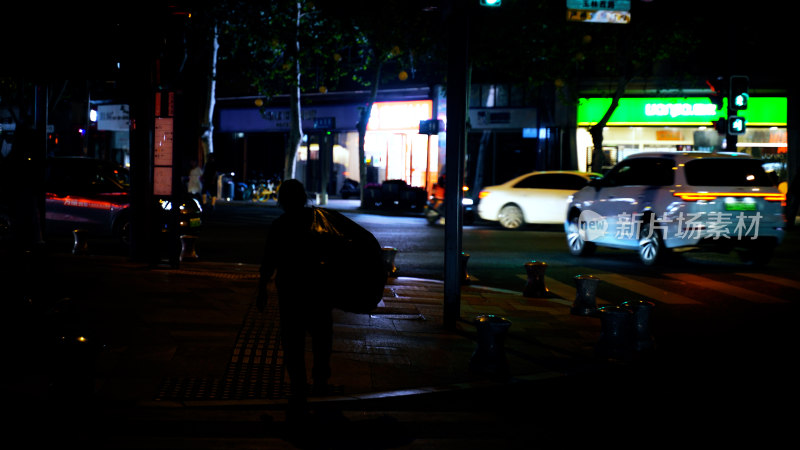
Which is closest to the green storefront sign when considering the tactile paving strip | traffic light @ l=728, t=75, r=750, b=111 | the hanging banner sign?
traffic light @ l=728, t=75, r=750, b=111

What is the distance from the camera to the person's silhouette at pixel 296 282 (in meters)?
5.39

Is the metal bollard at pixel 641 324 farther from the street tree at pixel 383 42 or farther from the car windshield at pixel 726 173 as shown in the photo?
the street tree at pixel 383 42

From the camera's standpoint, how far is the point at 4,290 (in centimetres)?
911

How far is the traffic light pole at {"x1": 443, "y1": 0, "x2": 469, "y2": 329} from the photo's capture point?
809 centimetres

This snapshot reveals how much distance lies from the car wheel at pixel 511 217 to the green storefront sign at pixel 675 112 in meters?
12.2

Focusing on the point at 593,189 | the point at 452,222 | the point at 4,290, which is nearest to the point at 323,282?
the point at 452,222

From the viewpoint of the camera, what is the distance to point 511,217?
905 inches

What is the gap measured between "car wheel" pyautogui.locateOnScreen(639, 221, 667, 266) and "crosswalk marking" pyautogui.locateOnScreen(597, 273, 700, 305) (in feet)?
3.92

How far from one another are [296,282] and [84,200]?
11.6m

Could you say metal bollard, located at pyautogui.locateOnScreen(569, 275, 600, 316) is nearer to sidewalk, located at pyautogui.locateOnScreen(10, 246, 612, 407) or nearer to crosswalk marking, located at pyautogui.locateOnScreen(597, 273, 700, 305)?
sidewalk, located at pyautogui.locateOnScreen(10, 246, 612, 407)

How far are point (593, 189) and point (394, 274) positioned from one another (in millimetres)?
5056

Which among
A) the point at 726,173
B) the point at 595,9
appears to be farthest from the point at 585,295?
the point at 595,9

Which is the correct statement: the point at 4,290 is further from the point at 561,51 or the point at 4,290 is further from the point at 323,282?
the point at 561,51

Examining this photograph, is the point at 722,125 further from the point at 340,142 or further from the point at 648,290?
the point at 340,142
